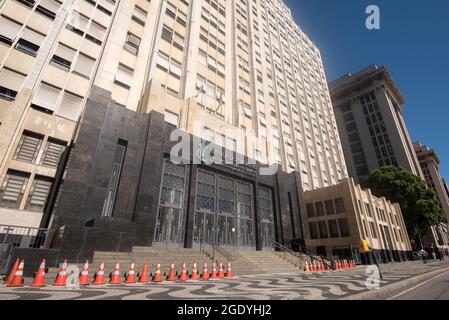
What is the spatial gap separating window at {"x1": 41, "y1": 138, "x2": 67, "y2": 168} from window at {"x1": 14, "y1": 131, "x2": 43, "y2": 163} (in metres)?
0.38

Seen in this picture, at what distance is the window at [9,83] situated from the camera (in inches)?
494

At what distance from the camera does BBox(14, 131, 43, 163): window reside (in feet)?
39.9

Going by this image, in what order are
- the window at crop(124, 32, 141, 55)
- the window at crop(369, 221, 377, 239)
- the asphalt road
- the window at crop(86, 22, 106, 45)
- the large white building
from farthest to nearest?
the window at crop(369, 221, 377, 239), the window at crop(124, 32, 141, 55), the window at crop(86, 22, 106, 45), the large white building, the asphalt road

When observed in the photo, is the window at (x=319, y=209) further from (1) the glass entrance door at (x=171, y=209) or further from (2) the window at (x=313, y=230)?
(1) the glass entrance door at (x=171, y=209)

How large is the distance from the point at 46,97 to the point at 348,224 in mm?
28291

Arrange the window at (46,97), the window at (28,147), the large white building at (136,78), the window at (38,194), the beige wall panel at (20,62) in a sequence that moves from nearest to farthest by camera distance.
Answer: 1. the window at (38,194)
2. the window at (28,147)
3. the large white building at (136,78)
4. the beige wall panel at (20,62)
5. the window at (46,97)

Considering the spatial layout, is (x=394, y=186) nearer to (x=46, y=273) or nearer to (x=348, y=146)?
(x=348, y=146)

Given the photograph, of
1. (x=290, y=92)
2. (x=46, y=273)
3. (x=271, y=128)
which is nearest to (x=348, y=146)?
(x=290, y=92)

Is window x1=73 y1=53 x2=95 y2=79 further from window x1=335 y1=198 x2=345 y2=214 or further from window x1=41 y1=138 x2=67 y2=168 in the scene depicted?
window x1=335 y1=198 x2=345 y2=214

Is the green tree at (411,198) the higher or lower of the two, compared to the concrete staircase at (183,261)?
higher

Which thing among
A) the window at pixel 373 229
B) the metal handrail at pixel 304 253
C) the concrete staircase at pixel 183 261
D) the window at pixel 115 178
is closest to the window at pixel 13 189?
the window at pixel 115 178

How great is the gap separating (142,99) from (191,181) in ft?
22.8

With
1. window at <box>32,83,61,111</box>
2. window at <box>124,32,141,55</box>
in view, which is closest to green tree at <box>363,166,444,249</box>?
window at <box>124,32,141,55</box>

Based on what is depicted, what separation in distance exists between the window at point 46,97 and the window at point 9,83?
0.89m
